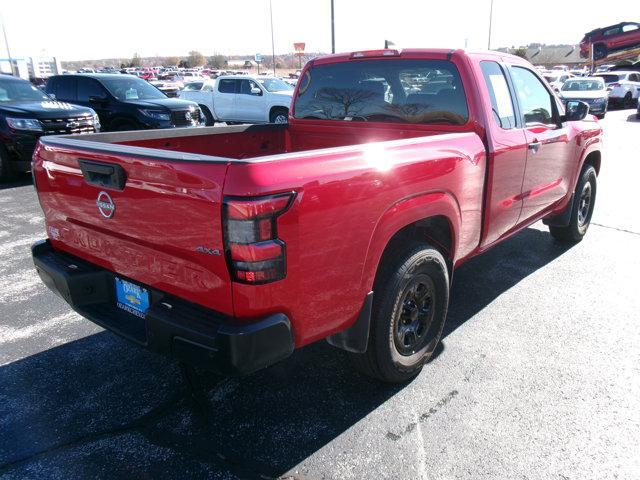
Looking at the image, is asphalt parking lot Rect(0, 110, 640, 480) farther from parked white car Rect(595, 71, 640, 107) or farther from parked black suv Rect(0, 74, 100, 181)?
parked white car Rect(595, 71, 640, 107)

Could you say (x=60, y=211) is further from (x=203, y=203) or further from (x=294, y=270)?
(x=294, y=270)

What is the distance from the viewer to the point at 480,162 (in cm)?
333

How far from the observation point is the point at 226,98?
54.3 ft

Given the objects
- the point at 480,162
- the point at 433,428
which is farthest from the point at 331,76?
the point at 433,428

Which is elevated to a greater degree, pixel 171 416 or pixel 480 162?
pixel 480 162

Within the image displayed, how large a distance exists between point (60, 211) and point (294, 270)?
5.35 feet

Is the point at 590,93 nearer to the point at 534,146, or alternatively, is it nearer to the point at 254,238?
the point at 534,146

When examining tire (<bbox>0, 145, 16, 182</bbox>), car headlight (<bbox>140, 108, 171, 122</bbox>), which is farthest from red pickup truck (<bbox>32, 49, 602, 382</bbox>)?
car headlight (<bbox>140, 108, 171, 122</bbox>)

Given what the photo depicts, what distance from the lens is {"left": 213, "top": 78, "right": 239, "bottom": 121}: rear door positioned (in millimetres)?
16422

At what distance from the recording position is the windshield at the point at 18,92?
9.27m

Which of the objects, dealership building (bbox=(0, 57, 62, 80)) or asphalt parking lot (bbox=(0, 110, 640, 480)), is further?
dealership building (bbox=(0, 57, 62, 80))

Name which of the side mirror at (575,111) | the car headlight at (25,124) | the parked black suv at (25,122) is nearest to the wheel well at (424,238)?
the side mirror at (575,111)

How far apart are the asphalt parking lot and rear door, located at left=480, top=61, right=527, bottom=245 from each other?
81cm

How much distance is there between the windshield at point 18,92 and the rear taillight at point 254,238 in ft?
30.1
